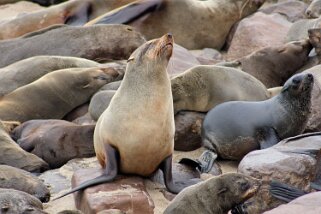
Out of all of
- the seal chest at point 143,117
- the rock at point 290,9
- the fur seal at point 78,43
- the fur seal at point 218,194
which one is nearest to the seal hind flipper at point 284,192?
the fur seal at point 218,194

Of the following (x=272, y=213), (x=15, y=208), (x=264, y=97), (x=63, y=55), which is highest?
(x=272, y=213)

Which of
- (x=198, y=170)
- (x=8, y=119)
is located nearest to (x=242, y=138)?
(x=198, y=170)

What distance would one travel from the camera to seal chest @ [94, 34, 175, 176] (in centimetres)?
690

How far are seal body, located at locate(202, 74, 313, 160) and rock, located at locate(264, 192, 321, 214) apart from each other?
7.67ft

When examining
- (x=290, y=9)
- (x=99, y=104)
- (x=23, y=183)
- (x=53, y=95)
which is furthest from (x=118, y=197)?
(x=290, y=9)

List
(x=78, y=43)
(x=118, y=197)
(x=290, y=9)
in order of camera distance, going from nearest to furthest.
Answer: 1. (x=118, y=197)
2. (x=78, y=43)
3. (x=290, y=9)

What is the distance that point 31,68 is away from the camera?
1074cm

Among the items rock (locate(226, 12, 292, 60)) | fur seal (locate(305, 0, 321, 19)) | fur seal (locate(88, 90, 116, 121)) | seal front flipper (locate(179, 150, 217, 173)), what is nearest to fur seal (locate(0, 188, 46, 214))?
seal front flipper (locate(179, 150, 217, 173))

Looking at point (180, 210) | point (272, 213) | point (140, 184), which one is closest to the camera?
point (272, 213)

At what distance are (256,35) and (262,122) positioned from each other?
3.84 meters

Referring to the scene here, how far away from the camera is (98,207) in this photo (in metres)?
6.44

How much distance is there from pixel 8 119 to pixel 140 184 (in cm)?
298

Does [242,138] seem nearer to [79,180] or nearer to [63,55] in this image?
[79,180]

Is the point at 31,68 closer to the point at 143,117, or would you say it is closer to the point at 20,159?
the point at 20,159
